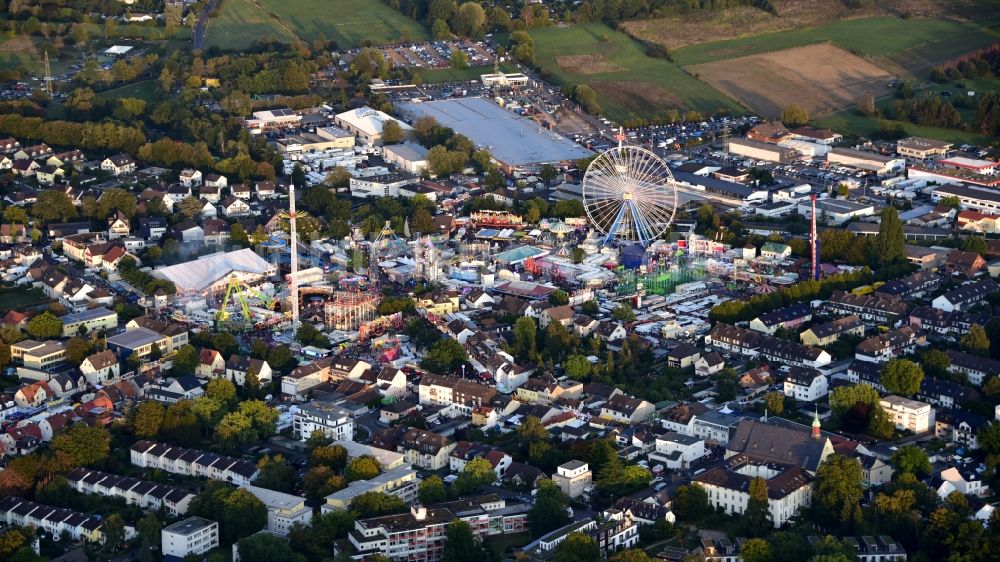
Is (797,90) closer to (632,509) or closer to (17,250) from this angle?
(17,250)

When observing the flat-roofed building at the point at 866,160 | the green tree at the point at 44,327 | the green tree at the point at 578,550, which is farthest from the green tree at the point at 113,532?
the flat-roofed building at the point at 866,160

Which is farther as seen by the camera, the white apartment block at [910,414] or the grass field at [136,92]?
the grass field at [136,92]

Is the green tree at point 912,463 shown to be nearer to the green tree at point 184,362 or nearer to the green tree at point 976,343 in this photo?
the green tree at point 976,343

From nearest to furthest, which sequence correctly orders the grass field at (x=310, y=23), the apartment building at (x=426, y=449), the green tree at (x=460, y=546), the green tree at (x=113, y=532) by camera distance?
1. the green tree at (x=460, y=546)
2. the green tree at (x=113, y=532)
3. the apartment building at (x=426, y=449)
4. the grass field at (x=310, y=23)

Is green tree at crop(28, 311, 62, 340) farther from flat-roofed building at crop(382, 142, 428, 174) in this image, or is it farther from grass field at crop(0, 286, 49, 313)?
flat-roofed building at crop(382, 142, 428, 174)

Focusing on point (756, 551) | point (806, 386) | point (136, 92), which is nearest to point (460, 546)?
point (756, 551)
